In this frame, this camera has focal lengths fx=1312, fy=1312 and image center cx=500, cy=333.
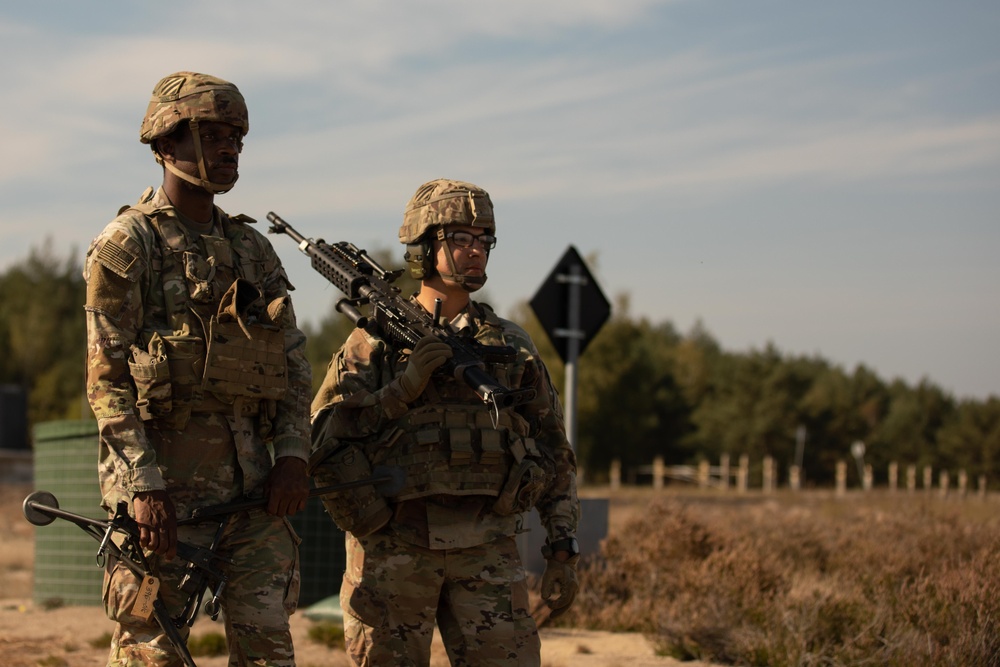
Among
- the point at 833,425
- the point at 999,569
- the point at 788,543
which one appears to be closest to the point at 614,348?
the point at 833,425

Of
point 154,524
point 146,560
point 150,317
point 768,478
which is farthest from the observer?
point 768,478

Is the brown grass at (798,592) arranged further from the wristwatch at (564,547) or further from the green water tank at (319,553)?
the wristwatch at (564,547)

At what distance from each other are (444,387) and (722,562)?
194 inches

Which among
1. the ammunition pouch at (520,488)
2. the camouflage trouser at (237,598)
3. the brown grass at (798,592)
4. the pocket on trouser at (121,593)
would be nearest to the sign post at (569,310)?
the brown grass at (798,592)

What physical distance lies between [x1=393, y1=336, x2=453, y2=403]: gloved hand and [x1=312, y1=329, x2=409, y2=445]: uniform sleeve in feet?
0.29

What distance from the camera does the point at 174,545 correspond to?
427 centimetres

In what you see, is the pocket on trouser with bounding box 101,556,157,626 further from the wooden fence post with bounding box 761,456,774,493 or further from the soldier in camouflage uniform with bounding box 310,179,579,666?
the wooden fence post with bounding box 761,456,774,493

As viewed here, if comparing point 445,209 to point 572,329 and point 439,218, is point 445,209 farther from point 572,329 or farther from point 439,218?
point 572,329

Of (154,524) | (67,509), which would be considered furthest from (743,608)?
(154,524)

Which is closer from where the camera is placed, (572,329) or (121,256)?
(121,256)

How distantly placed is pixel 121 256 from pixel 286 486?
3.19 ft

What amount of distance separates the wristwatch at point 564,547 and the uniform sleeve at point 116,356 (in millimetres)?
1700

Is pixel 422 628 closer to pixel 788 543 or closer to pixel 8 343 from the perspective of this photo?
pixel 788 543

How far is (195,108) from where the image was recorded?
455 centimetres
